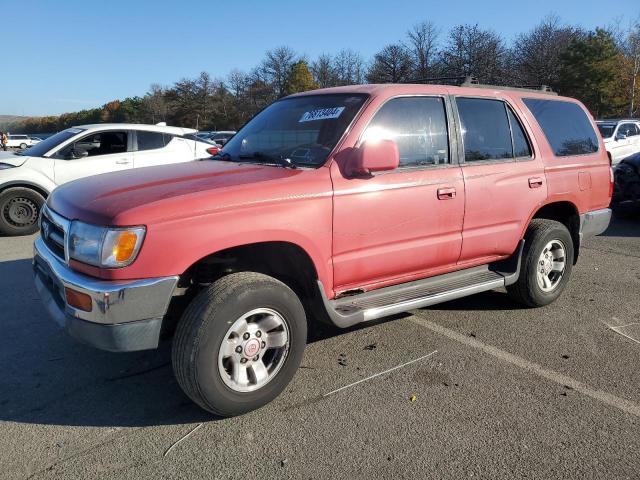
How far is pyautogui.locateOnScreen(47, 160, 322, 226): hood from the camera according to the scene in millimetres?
2666

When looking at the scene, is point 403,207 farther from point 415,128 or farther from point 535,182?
point 535,182

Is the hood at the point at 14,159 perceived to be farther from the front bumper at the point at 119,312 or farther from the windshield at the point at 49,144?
the front bumper at the point at 119,312

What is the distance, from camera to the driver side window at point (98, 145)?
8.39 meters

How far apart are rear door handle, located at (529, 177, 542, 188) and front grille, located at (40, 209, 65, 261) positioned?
3.60 m

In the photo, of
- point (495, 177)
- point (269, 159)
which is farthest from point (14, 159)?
point (495, 177)

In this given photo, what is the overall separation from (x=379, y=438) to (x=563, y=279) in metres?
2.96

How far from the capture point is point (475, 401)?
3.11 meters

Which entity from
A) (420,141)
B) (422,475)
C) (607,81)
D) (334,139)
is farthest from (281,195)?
(607,81)

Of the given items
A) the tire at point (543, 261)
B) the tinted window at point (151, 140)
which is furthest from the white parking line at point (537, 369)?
the tinted window at point (151, 140)

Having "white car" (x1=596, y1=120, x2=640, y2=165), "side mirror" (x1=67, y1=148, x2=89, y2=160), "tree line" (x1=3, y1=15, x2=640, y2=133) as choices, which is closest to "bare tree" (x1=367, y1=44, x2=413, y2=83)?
"tree line" (x1=3, y1=15, x2=640, y2=133)

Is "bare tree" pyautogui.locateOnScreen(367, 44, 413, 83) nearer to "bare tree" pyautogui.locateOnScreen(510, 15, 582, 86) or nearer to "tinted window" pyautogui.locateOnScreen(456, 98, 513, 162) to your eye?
"bare tree" pyautogui.locateOnScreen(510, 15, 582, 86)

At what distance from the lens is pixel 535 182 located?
171 inches

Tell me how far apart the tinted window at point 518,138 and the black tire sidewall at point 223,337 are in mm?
2543

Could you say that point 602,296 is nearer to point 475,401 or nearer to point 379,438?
point 475,401
